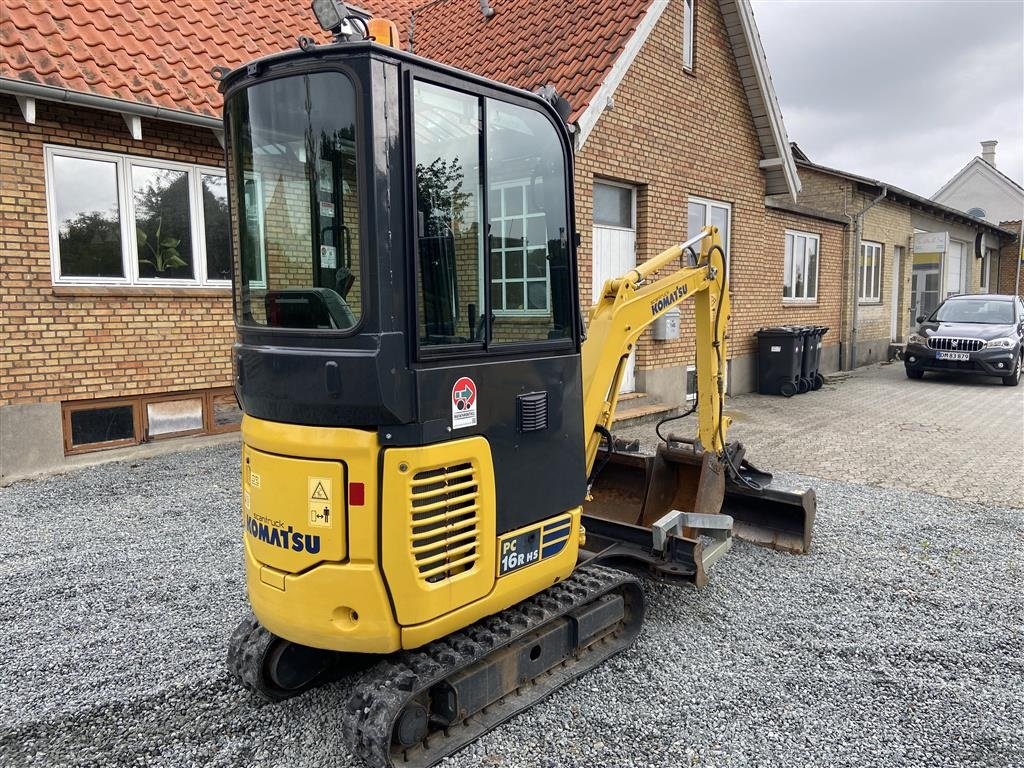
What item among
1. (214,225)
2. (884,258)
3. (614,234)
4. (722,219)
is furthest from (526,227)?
(884,258)

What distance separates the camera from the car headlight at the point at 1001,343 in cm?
1398

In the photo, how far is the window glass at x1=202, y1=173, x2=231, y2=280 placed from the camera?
784cm

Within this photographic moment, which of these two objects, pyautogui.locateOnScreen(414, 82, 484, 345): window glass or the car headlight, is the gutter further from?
the car headlight

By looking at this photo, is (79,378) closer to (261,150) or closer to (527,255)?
(261,150)

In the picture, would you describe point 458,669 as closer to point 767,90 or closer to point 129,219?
point 129,219

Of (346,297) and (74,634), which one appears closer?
(346,297)

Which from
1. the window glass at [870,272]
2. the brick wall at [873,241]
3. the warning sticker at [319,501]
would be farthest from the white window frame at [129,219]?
the window glass at [870,272]

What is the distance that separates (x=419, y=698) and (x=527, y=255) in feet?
6.13

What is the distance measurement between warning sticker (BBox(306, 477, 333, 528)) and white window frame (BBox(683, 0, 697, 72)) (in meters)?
10.1

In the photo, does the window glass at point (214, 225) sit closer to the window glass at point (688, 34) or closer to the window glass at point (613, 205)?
the window glass at point (613, 205)

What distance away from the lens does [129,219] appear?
23.8ft

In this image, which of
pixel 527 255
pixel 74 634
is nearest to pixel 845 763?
pixel 527 255

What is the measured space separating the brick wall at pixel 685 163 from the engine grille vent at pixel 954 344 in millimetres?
3584

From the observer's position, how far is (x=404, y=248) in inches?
103
